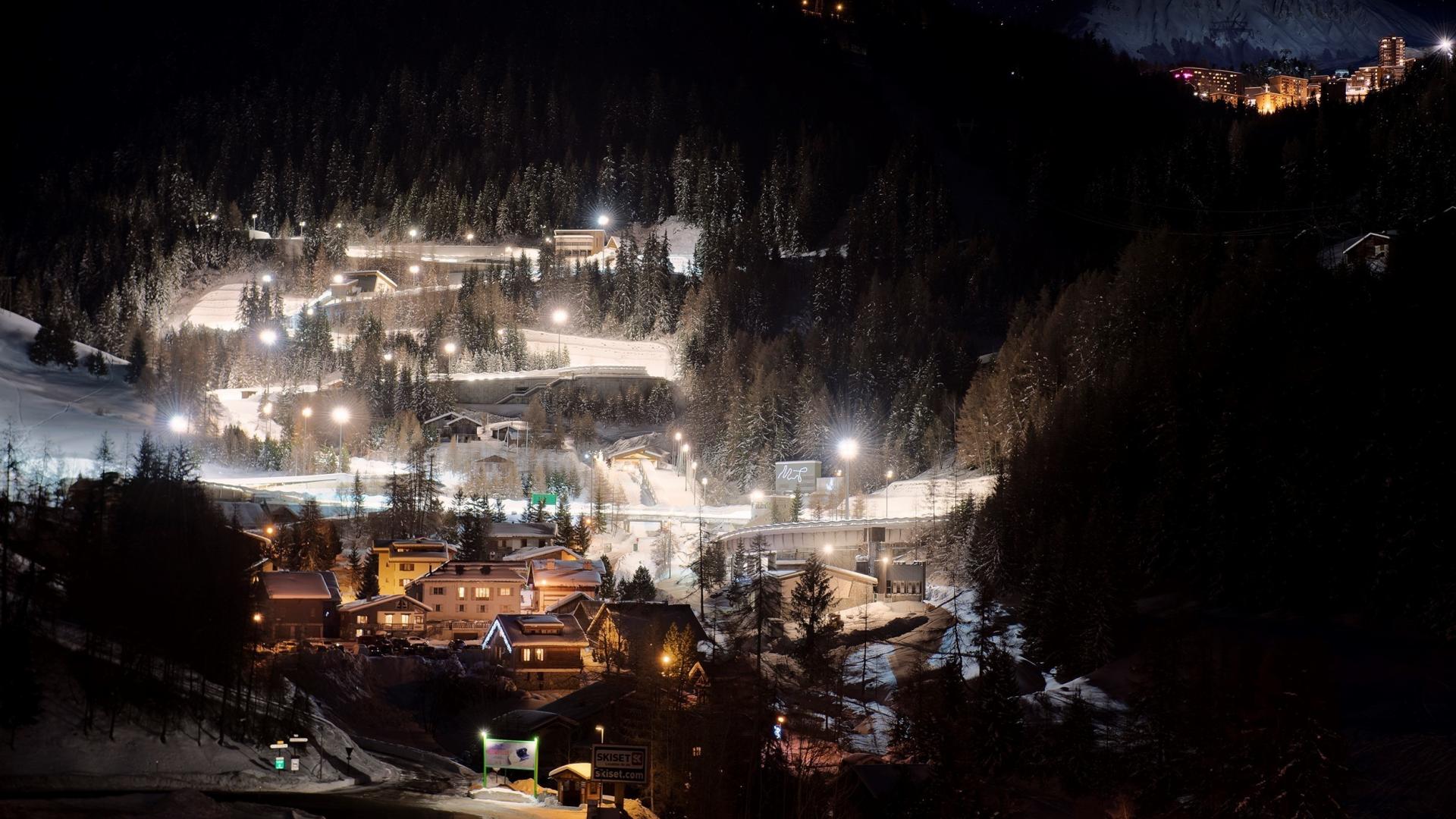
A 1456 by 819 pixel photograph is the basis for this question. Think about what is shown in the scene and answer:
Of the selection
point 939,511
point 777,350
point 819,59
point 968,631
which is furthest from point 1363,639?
point 819,59

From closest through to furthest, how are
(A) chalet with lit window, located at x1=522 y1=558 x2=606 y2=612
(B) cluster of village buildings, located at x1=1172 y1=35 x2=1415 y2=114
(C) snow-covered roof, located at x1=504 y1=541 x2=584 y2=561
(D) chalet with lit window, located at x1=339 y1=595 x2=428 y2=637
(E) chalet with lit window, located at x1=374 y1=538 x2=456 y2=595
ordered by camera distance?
(D) chalet with lit window, located at x1=339 y1=595 x2=428 y2=637 < (A) chalet with lit window, located at x1=522 y1=558 x2=606 y2=612 < (C) snow-covered roof, located at x1=504 y1=541 x2=584 y2=561 < (E) chalet with lit window, located at x1=374 y1=538 x2=456 y2=595 < (B) cluster of village buildings, located at x1=1172 y1=35 x2=1415 y2=114

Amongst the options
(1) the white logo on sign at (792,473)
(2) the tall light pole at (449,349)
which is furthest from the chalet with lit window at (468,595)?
(2) the tall light pole at (449,349)

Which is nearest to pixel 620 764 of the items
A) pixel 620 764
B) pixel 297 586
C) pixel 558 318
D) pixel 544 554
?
pixel 620 764

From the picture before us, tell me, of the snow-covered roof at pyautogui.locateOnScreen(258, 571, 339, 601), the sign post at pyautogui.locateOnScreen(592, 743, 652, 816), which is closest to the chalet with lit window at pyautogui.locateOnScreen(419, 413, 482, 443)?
the snow-covered roof at pyautogui.locateOnScreen(258, 571, 339, 601)

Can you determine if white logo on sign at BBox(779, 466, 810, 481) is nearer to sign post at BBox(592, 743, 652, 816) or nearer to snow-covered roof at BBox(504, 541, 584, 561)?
snow-covered roof at BBox(504, 541, 584, 561)

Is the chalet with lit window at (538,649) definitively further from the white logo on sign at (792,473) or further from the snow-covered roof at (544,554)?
the white logo on sign at (792,473)

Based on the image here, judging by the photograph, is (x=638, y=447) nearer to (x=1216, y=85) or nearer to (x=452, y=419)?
(x=452, y=419)
